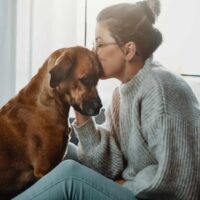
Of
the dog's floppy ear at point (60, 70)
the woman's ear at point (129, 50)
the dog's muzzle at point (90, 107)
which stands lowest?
the dog's muzzle at point (90, 107)

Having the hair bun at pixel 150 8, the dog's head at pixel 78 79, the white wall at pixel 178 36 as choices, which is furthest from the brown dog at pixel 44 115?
the white wall at pixel 178 36

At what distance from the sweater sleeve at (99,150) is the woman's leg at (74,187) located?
0.25m

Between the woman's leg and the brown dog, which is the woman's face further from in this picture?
the woman's leg

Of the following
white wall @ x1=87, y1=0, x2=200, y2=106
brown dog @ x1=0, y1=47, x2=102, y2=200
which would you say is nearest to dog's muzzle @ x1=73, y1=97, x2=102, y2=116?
brown dog @ x1=0, y1=47, x2=102, y2=200

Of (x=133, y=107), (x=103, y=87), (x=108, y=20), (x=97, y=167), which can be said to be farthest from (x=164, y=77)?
(x=103, y=87)

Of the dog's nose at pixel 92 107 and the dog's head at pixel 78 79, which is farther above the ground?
the dog's head at pixel 78 79

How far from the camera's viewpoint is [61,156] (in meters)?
1.48

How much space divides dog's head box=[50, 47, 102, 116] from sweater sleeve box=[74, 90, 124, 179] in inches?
4.6

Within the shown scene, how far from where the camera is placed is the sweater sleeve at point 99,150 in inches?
61.9

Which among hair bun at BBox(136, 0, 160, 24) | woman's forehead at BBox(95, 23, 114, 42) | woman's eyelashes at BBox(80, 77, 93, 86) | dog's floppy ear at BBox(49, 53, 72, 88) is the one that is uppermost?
hair bun at BBox(136, 0, 160, 24)

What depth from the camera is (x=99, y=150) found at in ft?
5.14

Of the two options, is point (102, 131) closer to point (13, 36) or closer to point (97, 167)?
point (97, 167)

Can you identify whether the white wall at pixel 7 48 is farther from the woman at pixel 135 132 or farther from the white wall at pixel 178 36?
Result: the woman at pixel 135 132

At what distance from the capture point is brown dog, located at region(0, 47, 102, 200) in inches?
55.6
